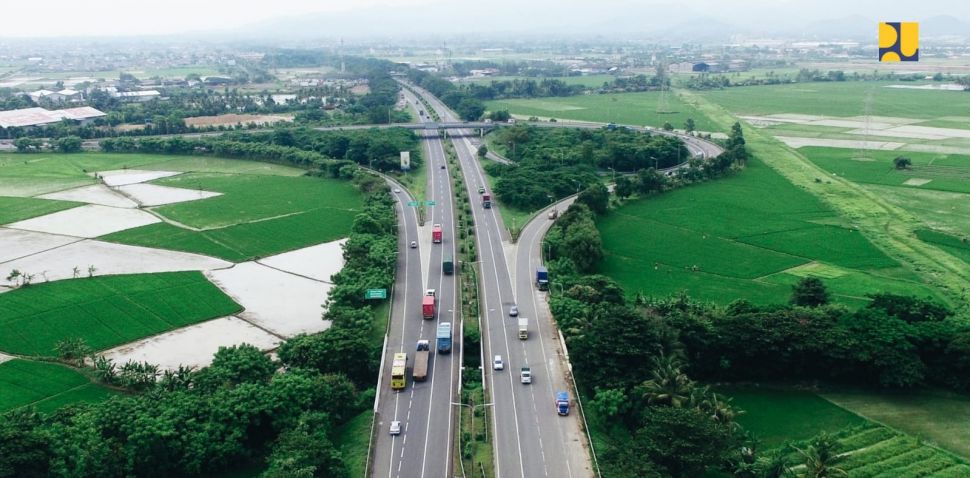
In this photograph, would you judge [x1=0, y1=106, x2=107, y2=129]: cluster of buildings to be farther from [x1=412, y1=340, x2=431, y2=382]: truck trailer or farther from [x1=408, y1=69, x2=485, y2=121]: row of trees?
[x1=412, y1=340, x2=431, y2=382]: truck trailer

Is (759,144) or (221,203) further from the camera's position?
(759,144)

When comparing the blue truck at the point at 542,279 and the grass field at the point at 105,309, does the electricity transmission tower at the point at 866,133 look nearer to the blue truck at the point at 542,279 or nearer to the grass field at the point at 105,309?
the blue truck at the point at 542,279

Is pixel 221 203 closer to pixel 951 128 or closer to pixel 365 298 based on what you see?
pixel 365 298

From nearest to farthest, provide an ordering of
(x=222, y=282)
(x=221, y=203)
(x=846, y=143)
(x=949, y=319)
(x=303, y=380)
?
(x=303, y=380), (x=949, y=319), (x=222, y=282), (x=221, y=203), (x=846, y=143)

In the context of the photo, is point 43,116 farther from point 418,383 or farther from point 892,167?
point 892,167

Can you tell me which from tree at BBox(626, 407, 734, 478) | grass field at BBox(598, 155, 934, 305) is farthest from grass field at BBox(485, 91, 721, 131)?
tree at BBox(626, 407, 734, 478)

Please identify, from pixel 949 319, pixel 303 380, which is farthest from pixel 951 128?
pixel 303 380
